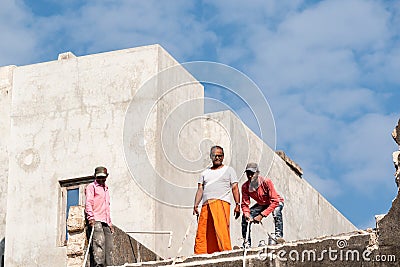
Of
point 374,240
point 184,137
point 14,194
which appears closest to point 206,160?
point 184,137

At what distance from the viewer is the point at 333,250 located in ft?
42.7

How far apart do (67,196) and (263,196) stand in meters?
6.37

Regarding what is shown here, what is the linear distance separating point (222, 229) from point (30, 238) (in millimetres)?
6850

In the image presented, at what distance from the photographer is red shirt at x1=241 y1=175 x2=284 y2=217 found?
16.3m

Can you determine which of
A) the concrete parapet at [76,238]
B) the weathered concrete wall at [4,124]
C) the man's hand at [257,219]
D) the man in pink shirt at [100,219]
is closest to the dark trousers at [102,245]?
the man in pink shirt at [100,219]

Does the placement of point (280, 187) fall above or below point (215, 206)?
above

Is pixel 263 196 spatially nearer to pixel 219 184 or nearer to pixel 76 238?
pixel 219 184

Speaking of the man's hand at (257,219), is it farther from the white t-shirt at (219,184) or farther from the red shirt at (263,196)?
the white t-shirt at (219,184)

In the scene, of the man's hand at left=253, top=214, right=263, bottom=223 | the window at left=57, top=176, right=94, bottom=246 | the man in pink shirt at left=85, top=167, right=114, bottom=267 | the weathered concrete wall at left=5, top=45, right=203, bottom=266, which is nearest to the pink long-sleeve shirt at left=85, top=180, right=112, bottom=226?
the man in pink shirt at left=85, top=167, right=114, bottom=267

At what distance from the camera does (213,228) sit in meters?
16.0

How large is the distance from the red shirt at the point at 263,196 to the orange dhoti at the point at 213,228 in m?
0.33

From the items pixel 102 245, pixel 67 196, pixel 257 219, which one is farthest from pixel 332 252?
pixel 67 196

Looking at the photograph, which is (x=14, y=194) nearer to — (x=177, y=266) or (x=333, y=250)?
(x=177, y=266)

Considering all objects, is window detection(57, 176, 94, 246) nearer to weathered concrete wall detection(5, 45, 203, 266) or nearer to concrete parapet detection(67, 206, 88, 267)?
weathered concrete wall detection(5, 45, 203, 266)
